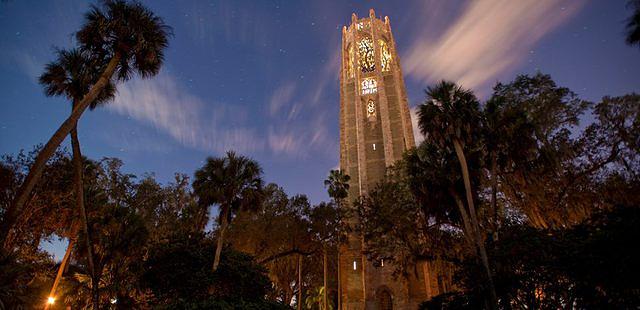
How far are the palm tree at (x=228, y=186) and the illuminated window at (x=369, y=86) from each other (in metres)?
32.7

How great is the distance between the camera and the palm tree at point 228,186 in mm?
18312

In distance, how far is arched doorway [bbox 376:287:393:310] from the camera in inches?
1303

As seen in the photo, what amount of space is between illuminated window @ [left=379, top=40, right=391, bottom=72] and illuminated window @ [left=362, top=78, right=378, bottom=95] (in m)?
3.03

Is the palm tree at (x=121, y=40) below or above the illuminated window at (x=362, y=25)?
below

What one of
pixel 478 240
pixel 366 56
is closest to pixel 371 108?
pixel 366 56

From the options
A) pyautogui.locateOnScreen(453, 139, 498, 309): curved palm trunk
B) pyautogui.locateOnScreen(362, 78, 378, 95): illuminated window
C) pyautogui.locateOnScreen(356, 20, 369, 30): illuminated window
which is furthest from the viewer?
pyautogui.locateOnScreen(356, 20, 369, 30): illuminated window

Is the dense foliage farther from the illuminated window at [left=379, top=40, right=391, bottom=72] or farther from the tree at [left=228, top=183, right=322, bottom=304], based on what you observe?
the illuminated window at [left=379, top=40, right=391, bottom=72]

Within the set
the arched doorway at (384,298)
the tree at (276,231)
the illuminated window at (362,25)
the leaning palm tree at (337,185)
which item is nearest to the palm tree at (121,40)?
the tree at (276,231)

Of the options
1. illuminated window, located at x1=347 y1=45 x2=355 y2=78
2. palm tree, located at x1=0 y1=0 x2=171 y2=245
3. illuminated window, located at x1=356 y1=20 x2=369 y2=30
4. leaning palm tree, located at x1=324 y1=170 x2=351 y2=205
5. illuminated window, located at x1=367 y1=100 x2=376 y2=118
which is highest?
illuminated window, located at x1=356 y1=20 x2=369 y2=30

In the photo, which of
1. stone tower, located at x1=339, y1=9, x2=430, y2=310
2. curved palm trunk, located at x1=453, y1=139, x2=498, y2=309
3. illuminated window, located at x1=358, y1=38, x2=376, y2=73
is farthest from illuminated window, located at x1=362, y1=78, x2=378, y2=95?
curved palm trunk, located at x1=453, y1=139, x2=498, y2=309

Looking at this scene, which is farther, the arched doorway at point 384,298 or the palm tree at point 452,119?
the arched doorway at point 384,298

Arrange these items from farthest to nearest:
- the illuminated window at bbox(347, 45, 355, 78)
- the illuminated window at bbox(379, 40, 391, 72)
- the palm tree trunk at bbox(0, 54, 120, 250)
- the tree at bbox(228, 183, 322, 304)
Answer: the illuminated window at bbox(347, 45, 355, 78)
the illuminated window at bbox(379, 40, 391, 72)
the tree at bbox(228, 183, 322, 304)
the palm tree trunk at bbox(0, 54, 120, 250)

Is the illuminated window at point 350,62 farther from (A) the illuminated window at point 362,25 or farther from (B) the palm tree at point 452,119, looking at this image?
(B) the palm tree at point 452,119

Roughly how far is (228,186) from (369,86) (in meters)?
35.5
